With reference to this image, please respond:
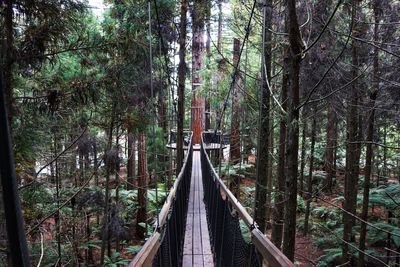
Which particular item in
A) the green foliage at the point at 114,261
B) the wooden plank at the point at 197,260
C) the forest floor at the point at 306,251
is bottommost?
the forest floor at the point at 306,251

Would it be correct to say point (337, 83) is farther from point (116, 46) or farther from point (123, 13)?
point (123, 13)

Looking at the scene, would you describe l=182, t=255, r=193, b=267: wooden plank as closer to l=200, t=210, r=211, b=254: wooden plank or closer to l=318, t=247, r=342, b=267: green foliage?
l=200, t=210, r=211, b=254: wooden plank

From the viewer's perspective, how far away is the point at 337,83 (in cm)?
472

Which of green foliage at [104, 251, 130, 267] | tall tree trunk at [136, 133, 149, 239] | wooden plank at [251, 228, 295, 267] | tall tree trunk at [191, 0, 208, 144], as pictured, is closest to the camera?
wooden plank at [251, 228, 295, 267]

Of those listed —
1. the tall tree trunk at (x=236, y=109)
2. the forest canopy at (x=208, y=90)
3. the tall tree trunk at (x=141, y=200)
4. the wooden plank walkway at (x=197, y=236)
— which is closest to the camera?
the forest canopy at (x=208, y=90)

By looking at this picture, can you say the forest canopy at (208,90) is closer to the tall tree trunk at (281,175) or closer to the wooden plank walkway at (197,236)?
the tall tree trunk at (281,175)

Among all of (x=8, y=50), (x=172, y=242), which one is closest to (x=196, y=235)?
(x=172, y=242)

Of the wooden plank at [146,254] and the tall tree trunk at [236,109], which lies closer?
the wooden plank at [146,254]

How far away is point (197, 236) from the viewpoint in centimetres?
371

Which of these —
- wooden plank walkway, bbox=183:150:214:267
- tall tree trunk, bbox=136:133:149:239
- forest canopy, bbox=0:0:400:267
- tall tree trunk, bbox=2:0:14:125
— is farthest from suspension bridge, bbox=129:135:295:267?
tall tree trunk, bbox=136:133:149:239

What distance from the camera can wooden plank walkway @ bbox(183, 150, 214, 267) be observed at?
3061 mm

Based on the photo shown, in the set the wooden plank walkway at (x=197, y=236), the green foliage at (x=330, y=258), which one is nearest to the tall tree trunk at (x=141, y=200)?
the wooden plank walkway at (x=197, y=236)

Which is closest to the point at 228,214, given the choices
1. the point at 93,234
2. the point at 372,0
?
the point at 372,0

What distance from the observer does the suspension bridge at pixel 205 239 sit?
4.35ft
